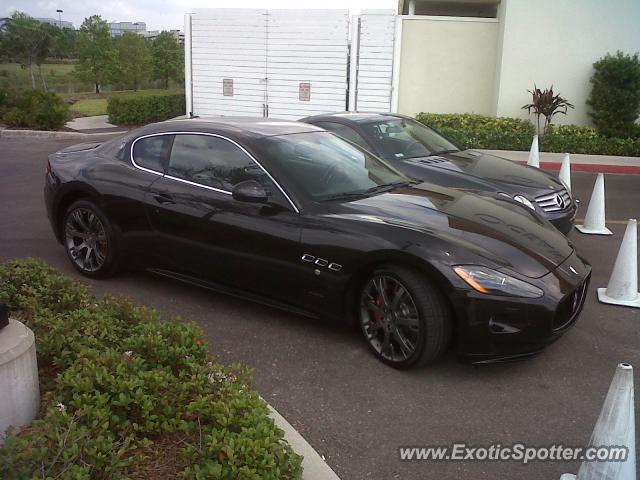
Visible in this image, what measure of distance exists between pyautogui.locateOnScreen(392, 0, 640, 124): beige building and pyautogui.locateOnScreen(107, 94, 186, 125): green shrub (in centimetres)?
728

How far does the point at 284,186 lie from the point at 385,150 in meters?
2.78

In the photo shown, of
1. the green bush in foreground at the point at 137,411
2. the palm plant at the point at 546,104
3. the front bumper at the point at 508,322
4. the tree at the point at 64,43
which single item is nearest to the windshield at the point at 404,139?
the front bumper at the point at 508,322

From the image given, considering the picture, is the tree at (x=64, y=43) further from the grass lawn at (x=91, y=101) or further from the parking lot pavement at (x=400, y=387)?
the parking lot pavement at (x=400, y=387)

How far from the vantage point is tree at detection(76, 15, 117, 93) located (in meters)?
23.5

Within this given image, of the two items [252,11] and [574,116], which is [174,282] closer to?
[574,116]

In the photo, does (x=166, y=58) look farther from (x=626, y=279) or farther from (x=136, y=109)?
(x=626, y=279)

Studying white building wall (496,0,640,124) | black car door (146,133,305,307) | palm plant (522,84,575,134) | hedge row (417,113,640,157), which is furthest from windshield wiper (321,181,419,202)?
white building wall (496,0,640,124)

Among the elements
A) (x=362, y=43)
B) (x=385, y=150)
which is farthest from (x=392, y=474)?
(x=362, y=43)

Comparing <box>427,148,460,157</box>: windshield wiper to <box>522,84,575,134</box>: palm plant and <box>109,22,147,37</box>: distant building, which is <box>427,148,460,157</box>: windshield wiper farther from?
<box>109,22,147,37</box>: distant building

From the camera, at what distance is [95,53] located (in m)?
23.6

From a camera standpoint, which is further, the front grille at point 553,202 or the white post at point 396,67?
the white post at point 396,67

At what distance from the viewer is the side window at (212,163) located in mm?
4750

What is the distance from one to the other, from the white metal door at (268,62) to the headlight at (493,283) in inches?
496

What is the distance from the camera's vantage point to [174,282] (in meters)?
5.68
